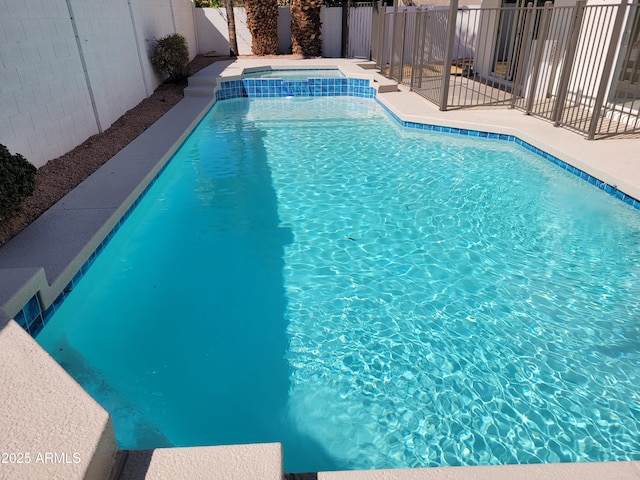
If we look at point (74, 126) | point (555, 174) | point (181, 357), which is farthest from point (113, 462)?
point (555, 174)

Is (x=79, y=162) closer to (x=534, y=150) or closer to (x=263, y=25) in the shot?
(x=534, y=150)

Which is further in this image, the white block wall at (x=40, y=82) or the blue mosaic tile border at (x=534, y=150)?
the blue mosaic tile border at (x=534, y=150)

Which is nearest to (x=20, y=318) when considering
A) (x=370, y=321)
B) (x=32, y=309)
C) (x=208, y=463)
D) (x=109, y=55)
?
(x=32, y=309)

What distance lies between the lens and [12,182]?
3.66 metres

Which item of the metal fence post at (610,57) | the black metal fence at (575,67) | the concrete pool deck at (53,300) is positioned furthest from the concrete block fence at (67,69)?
the metal fence post at (610,57)

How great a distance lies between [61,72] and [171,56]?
5697 millimetres

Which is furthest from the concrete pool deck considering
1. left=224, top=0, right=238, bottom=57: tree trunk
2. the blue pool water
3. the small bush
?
left=224, top=0, right=238, bottom=57: tree trunk

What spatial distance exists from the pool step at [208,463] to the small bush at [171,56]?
10919 millimetres

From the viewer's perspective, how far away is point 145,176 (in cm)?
548

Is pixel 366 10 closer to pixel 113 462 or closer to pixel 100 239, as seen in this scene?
pixel 100 239

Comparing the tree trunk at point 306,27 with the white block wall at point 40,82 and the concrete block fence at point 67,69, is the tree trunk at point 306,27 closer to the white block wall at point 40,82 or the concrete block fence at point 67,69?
the concrete block fence at point 67,69

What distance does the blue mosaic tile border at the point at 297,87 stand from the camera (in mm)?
11930

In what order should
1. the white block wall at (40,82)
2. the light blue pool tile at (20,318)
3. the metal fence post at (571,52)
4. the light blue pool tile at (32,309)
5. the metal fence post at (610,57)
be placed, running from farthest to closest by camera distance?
the metal fence post at (571,52), the metal fence post at (610,57), the white block wall at (40,82), the light blue pool tile at (32,309), the light blue pool tile at (20,318)

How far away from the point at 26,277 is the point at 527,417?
3189mm
